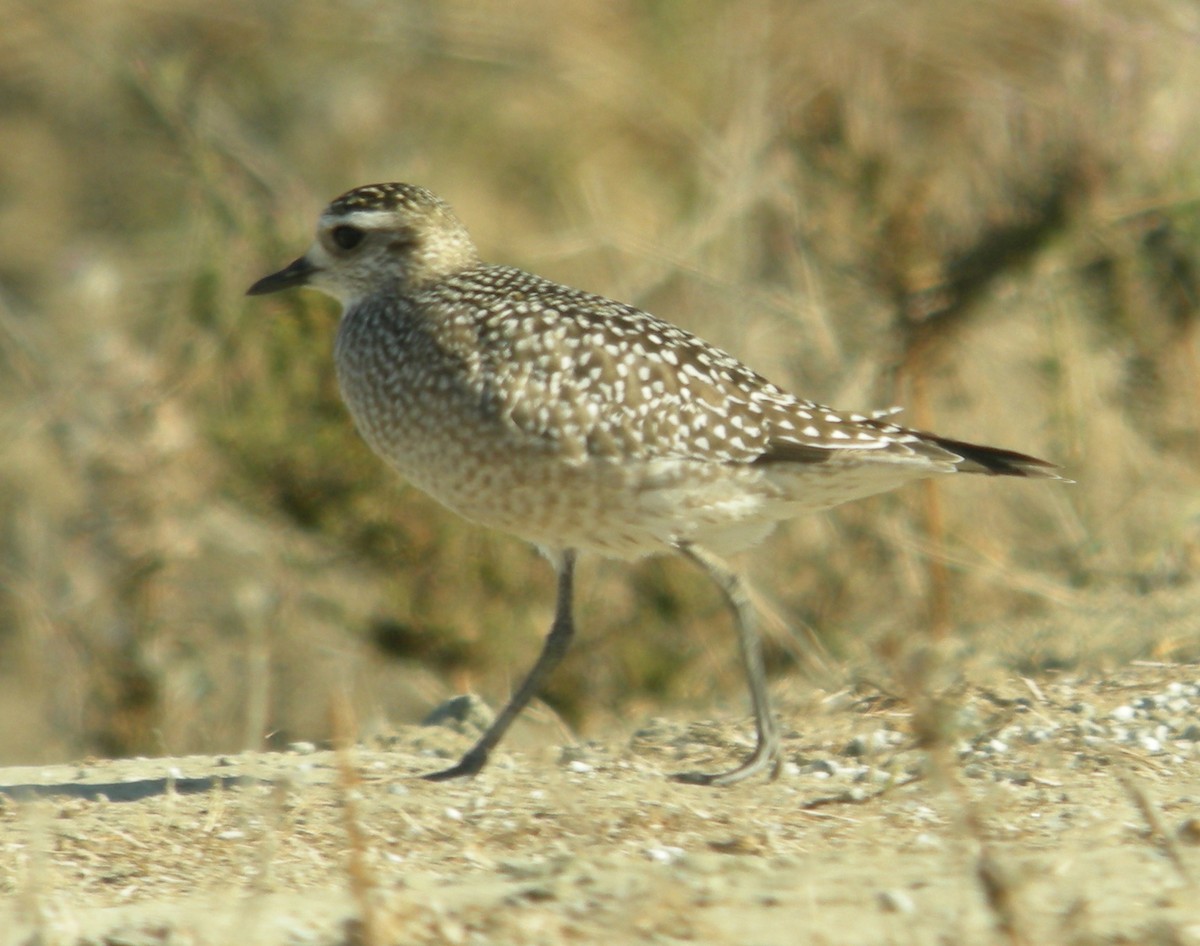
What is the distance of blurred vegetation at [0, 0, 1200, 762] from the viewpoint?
26.1 feet

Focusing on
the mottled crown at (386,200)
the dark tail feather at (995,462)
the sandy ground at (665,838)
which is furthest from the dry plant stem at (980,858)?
the mottled crown at (386,200)

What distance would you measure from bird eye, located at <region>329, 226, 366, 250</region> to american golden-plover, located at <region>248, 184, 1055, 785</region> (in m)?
0.50

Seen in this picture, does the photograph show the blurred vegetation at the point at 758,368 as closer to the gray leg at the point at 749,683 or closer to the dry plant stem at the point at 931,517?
the dry plant stem at the point at 931,517

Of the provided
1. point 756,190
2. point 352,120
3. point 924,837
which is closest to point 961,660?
point 924,837

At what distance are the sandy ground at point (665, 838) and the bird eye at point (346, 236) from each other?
1.62 m

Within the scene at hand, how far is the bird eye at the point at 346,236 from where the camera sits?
6.21m

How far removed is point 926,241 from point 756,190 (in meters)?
1.25

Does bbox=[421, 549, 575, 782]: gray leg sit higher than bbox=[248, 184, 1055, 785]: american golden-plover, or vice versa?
bbox=[248, 184, 1055, 785]: american golden-plover

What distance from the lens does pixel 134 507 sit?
8297mm

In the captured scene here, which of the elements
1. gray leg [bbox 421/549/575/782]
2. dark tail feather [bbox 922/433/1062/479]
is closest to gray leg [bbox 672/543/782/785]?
gray leg [bbox 421/549/575/782]

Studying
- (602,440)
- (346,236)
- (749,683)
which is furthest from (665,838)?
(346,236)

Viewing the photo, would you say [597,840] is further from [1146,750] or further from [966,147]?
[966,147]

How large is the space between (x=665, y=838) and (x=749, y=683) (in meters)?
1.11

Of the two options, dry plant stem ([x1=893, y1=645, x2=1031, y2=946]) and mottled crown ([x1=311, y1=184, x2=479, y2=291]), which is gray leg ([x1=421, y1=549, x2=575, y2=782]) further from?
dry plant stem ([x1=893, y1=645, x2=1031, y2=946])
